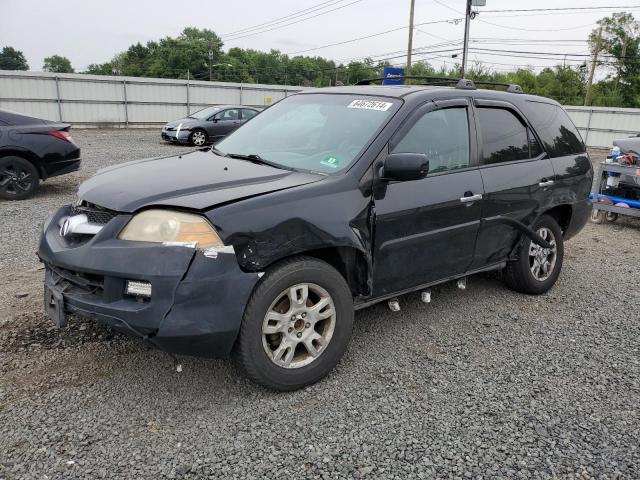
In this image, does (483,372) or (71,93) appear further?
(71,93)

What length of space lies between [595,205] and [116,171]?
292 inches

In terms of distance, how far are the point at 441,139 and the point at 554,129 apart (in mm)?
1693

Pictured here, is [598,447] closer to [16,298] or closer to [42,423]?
[42,423]

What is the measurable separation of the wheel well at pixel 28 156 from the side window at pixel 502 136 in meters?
7.15

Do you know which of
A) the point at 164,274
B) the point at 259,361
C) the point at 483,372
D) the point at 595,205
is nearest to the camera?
the point at 164,274

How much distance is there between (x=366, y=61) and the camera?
77.3m

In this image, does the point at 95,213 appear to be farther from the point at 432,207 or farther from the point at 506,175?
the point at 506,175

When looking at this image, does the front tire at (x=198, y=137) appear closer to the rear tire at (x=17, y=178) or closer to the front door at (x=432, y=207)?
the rear tire at (x=17, y=178)

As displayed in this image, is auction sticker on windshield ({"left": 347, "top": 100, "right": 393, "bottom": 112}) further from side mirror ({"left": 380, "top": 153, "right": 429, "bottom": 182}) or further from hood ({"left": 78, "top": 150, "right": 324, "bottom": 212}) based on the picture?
hood ({"left": 78, "top": 150, "right": 324, "bottom": 212})

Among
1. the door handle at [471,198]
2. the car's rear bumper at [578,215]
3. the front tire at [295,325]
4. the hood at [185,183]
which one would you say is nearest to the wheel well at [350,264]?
the front tire at [295,325]

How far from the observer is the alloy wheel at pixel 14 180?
8234 millimetres

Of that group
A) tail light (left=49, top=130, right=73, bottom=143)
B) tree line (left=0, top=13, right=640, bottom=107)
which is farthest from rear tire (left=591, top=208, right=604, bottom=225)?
tree line (left=0, top=13, right=640, bottom=107)

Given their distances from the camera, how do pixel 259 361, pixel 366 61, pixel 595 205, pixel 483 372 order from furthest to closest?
pixel 366 61 < pixel 595 205 < pixel 483 372 < pixel 259 361

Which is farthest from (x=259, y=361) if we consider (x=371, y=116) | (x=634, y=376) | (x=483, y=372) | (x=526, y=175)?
(x=526, y=175)
